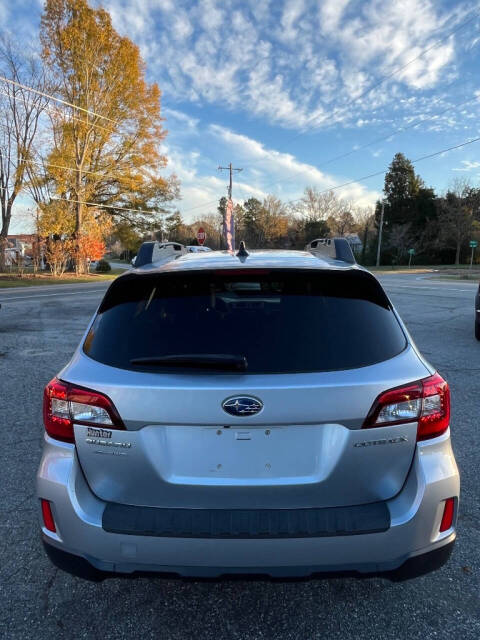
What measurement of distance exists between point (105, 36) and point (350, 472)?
33.2 meters

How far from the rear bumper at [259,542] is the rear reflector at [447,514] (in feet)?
0.09

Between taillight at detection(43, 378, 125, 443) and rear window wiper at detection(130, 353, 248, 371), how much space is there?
0.73ft

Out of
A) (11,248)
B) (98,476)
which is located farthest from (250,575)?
(11,248)

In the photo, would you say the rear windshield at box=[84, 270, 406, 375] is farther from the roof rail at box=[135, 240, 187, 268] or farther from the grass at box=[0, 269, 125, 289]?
the grass at box=[0, 269, 125, 289]

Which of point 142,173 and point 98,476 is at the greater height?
point 142,173

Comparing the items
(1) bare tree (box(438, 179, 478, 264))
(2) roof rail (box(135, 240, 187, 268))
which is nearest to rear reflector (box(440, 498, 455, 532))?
(2) roof rail (box(135, 240, 187, 268))

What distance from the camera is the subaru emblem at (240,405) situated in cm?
165

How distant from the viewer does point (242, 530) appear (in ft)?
5.40

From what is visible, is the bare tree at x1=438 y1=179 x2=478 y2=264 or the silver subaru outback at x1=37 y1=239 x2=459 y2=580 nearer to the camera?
the silver subaru outback at x1=37 y1=239 x2=459 y2=580

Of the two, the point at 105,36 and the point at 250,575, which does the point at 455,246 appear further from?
the point at 250,575

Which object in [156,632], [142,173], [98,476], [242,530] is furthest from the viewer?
[142,173]

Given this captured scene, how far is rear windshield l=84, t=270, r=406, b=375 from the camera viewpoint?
5.96 feet

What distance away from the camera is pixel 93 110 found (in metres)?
28.4

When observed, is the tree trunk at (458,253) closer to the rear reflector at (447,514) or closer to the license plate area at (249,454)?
the rear reflector at (447,514)
